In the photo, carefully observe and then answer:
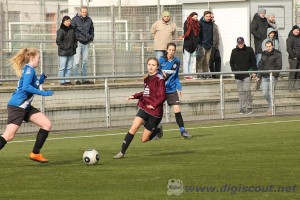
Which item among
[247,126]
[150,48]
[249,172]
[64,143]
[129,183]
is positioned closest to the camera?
[129,183]

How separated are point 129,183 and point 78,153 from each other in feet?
16.3

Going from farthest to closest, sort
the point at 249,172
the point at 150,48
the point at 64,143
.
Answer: the point at 150,48 → the point at 64,143 → the point at 249,172

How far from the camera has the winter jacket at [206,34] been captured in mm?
29797

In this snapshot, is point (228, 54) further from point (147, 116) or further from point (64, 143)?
point (147, 116)

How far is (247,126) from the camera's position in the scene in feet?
79.6

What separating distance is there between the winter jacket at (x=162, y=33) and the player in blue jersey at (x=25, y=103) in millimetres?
12319

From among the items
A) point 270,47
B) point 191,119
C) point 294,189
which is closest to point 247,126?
point 191,119

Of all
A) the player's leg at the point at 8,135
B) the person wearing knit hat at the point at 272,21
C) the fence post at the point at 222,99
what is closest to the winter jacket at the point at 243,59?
the fence post at the point at 222,99

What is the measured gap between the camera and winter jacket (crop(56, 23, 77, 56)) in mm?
27078

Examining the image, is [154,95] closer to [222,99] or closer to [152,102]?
[152,102]

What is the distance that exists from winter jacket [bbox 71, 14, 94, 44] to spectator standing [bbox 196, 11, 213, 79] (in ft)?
12.7

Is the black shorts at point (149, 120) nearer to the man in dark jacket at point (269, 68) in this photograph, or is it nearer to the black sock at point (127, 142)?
the black sock at point (127, 142)

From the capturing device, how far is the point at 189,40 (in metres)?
29.4

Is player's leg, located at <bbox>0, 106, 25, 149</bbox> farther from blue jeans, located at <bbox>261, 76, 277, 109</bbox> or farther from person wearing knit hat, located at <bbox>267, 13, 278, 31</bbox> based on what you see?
person wearing knit hat, located at <bbox>267, 13, 278, 31</bbox>
